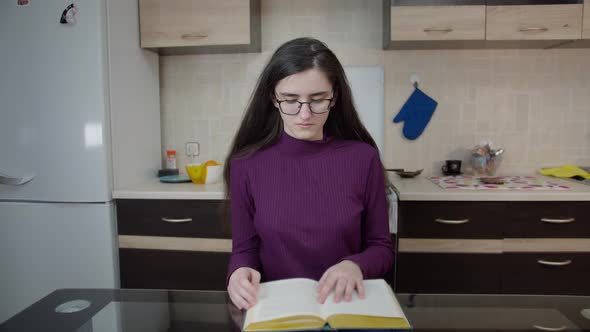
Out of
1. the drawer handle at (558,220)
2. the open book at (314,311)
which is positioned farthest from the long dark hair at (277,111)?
the drawer handle at (558,220)

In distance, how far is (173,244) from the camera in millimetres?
2135

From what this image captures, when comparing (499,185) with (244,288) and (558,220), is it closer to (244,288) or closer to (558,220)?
(558,220)

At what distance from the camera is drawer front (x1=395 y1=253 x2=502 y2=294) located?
1.98 meters

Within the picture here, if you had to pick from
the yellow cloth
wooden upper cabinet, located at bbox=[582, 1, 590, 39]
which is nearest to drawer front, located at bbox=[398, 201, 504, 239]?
the yellow cloth

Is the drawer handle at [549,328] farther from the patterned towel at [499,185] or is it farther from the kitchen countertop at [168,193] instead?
the kitchen countertop at [168,193]

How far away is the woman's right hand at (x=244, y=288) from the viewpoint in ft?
2.96

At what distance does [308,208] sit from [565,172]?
5.97 ft

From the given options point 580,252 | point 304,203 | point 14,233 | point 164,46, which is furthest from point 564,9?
point 14,233

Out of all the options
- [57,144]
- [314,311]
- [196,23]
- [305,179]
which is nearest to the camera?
[314,311]

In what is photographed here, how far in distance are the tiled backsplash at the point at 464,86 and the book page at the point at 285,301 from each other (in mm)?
1771

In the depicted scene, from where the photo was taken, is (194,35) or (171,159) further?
(171,159)

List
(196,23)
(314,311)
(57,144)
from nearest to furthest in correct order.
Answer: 1. (314,311)
2. (57,144)
3. (196,23)

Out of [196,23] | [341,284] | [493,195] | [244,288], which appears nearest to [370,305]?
[341,284]

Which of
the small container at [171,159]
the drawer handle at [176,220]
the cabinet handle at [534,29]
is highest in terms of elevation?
the cabinet handle at [534,29]
